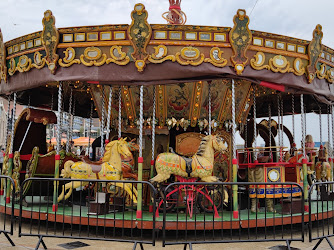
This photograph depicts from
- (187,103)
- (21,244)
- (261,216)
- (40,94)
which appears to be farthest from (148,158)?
(40,94)

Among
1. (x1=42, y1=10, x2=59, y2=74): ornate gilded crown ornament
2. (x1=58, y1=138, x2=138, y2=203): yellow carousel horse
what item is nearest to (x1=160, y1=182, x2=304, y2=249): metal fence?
(x1=58, y1=138, x2=138, y2=203): yellow carousel horse

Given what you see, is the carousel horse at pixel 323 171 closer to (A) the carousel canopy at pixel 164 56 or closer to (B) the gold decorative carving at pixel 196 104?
(A) the carousel canopy at pixel 164 56

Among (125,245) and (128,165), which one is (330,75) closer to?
(128,165)

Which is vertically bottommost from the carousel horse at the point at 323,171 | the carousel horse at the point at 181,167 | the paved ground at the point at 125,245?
the paved ground at the point at 125,245

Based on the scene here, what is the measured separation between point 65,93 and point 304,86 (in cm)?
850

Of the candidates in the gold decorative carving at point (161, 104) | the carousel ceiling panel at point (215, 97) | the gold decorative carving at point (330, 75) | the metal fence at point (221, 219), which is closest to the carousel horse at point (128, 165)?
the metal fence at point (221, 219)

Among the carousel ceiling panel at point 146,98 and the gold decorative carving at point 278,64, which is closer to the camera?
the gold decorative carving at point 278,64

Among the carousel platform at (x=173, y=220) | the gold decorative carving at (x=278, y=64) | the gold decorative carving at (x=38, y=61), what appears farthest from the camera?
the gold decorative carving at (x=38, y=61)

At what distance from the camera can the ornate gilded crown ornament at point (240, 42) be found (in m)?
8.46

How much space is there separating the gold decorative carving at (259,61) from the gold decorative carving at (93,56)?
3595mm

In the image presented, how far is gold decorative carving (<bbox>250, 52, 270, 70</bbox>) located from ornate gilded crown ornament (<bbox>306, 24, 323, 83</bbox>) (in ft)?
4.70

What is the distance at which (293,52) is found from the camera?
9.37 m

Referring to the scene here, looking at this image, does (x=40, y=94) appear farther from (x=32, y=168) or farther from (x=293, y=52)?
(x=293, y=52)

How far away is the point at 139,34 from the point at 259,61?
299cm
